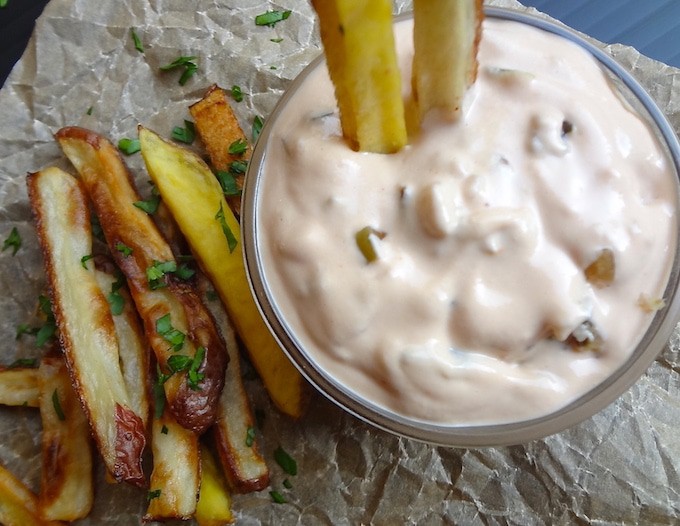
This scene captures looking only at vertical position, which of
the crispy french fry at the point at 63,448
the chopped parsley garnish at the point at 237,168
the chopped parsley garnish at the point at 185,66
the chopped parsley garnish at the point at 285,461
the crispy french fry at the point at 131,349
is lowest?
the chopped parsley garnish at the point at 285,461

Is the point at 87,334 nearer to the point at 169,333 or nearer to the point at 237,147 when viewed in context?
the point at 169,333

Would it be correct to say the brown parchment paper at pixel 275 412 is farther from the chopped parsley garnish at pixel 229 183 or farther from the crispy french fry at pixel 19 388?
the chopped parsley garnish at pixel 229 183

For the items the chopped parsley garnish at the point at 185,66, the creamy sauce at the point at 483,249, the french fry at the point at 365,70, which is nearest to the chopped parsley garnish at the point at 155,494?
the creamy sauce at the point at 483,249

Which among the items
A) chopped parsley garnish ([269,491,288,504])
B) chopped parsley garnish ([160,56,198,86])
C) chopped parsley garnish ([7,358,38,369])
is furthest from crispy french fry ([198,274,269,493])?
chopped parsley garnish ([160,56,198,86])

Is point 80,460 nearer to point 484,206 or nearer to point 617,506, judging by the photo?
point 484,206

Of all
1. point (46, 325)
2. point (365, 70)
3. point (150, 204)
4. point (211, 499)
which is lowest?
point (211, 499)

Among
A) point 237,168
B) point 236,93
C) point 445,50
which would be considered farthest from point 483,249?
point 236,93

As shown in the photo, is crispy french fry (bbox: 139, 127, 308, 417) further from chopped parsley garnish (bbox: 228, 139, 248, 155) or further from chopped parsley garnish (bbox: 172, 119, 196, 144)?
chopped parsley garnish (bbox: 172, 119, 196, 144)
